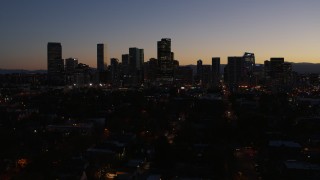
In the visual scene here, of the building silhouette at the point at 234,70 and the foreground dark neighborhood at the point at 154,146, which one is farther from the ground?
the building silhouette at the point at 234,70

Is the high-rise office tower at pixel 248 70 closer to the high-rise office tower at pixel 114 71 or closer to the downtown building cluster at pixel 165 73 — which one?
the downtown building cluster at pixel 165 73

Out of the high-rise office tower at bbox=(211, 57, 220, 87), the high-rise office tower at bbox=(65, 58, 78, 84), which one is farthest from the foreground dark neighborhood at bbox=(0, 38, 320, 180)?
the high-rise office tower at bbox=(211, 57, 220, 87)

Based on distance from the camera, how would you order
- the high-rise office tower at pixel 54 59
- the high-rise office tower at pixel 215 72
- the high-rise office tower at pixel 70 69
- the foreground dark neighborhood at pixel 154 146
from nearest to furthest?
the foreground dark neighborhood at pixel 154 146 < the high-rise office tower at pixel 70 69 < the high-rise office tower at pixel 215 72 < the high-rise office tower at pixel 54 59

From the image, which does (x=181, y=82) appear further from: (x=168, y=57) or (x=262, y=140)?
(x=262, y=140)

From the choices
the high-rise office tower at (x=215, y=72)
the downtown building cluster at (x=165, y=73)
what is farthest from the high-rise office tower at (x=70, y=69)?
the high-rise office tower at (x=215, y=72)

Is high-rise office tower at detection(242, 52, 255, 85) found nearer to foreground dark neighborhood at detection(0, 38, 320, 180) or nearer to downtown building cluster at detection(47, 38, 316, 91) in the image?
downtown building cluster at detection(47, 38, 316, 91)

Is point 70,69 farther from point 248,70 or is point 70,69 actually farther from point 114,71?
point 248,70

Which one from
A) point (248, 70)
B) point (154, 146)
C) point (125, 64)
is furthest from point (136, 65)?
point (154, 146)

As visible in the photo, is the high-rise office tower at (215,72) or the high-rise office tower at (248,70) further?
the high-rise office tower at (215,72)
